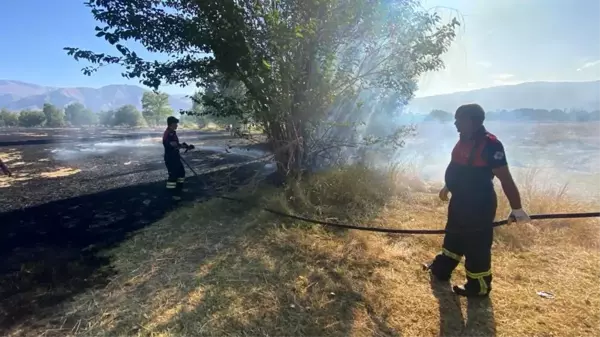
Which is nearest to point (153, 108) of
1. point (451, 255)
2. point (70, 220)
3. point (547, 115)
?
point (70, 220)

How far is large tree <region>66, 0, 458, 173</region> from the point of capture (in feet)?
14.9

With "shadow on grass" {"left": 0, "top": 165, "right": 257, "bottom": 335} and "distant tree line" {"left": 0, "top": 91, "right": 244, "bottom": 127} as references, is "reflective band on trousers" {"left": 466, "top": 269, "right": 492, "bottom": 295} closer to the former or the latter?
"shadow on grass" {"left": 0, "top": 165, "right": 257, "bottom": 335}

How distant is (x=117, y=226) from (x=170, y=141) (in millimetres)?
2247

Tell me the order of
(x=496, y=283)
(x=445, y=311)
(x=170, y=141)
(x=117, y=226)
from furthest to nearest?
(x=170, y=141)
(x=117, y=226)
(x=496, y=283)
(x=445, y=311)

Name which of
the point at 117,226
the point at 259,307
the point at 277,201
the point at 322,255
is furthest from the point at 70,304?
the point at 277,201

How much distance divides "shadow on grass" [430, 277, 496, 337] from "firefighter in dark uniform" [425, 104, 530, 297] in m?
0.10

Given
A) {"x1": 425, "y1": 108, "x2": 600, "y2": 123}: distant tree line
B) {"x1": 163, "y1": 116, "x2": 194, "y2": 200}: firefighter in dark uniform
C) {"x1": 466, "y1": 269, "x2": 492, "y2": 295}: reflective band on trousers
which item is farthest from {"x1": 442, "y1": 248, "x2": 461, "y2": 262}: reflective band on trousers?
{"x1": 425, "y1": 108, "x2": 600, "y2": 123}: distant tree line

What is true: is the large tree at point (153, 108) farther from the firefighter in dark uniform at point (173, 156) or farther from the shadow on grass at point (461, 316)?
the shadow on grass at point (461, 316)

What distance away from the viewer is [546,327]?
270 centimetres

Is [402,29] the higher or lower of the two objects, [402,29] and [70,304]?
the higher

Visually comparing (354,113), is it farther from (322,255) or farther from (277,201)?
(322,255)

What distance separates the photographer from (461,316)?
2814 millimetres

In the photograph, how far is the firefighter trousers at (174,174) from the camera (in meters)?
6.61

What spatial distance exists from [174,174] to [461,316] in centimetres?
564
